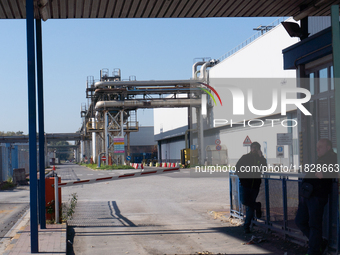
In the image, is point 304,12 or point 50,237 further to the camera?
point 304,12

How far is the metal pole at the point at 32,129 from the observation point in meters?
6.57

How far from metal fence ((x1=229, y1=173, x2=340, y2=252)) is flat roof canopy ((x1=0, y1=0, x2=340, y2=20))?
3.50 metres

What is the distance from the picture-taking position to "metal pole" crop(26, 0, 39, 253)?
657 cm

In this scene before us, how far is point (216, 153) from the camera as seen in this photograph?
141 ft

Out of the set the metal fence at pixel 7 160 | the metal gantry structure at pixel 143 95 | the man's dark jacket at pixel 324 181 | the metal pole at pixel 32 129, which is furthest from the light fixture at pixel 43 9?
the metal gantry structure at pixel 143 95

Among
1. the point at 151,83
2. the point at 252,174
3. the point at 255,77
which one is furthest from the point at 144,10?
the point at 151,83

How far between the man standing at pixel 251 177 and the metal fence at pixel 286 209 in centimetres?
19

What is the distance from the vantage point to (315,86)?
809 centimetres

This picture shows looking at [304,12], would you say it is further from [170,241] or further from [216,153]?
[216,153]

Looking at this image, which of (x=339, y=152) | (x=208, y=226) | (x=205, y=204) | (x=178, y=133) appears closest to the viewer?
(x=339, y=152)

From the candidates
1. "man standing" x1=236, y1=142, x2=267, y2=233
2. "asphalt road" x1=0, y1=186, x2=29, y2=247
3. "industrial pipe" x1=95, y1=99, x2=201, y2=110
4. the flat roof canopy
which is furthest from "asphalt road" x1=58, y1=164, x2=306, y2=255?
"industrial pipe" x1=95, y1=99, x2=201, y2=110

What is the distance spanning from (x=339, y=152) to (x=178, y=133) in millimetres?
55341

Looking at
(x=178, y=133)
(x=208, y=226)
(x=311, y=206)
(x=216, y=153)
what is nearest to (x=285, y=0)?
(x=311, y=206)

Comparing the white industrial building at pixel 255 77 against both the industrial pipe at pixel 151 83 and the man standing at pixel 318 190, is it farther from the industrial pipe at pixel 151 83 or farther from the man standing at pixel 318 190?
Answer: the man standing at pixel 318 190
